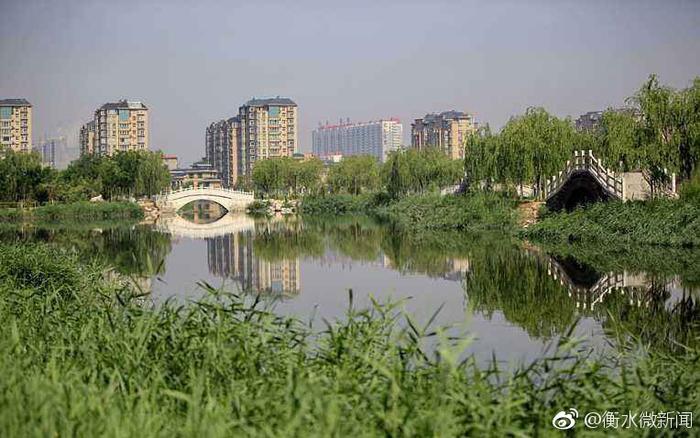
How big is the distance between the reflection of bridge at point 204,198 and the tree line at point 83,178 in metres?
0.86

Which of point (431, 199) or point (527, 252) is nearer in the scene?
point (527, 252)

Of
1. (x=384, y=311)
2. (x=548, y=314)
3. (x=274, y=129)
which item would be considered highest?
(x=274, y=129)

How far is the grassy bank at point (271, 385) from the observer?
3.04 metres

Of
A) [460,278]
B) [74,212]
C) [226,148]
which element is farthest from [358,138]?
[460,278]

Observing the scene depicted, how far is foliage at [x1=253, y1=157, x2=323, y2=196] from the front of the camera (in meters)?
47.6

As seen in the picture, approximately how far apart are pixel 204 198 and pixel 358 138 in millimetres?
91065

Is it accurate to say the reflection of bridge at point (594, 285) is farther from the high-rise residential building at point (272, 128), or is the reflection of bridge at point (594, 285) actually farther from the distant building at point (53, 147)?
the distant building at point (53, 147)

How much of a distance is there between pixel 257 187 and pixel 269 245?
31.0m

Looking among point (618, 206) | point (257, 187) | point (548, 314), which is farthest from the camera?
point (257, 187)

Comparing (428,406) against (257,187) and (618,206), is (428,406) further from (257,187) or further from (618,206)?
(257,187)

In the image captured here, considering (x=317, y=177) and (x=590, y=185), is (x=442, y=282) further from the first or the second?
(x=317, y=177)

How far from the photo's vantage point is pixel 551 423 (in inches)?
136

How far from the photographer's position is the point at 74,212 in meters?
32.7

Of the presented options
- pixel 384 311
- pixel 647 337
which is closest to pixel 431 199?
pixel 647 337
